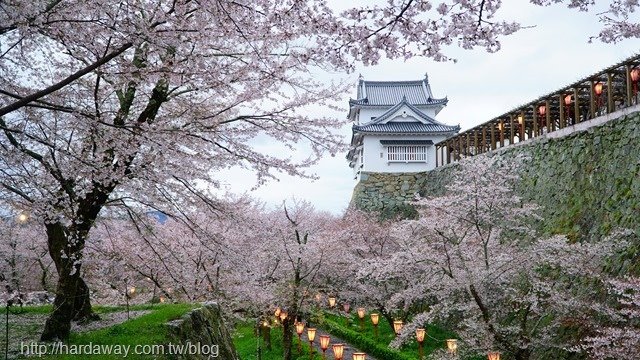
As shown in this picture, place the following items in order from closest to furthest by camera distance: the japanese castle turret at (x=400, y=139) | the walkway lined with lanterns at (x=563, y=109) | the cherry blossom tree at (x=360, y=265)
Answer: the walkway lined with lanterns at (x=563, y=109)
the cherry blossom tree at (x=360, y=265)
the japanese castle turret at (x=400, y=139)

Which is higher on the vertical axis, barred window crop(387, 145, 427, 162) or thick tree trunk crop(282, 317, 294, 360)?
barred window crop(387, 145, 427, 162)

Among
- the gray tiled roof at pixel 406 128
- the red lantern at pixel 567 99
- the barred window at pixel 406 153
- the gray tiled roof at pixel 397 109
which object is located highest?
the gray tiled roof at pixel 397 109

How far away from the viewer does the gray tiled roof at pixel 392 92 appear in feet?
108

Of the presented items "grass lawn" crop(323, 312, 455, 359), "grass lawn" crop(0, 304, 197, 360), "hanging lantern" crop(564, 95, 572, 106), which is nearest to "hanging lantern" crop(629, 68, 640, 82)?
"hanging lantern" crop(564, 95, 572, 106)

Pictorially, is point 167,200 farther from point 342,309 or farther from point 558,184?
point 342,309

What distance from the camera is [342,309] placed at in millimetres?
22438

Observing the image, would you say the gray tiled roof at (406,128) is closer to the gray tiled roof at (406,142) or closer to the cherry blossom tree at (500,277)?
the gray tiled roof at (406,142)

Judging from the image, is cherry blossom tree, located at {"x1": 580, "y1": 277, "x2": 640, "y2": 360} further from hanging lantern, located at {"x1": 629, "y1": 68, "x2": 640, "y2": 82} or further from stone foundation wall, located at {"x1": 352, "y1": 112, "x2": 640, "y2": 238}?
hanging lantern, located at {"x1": 629, "y1": 68, "x2": 640, "y2": 82}

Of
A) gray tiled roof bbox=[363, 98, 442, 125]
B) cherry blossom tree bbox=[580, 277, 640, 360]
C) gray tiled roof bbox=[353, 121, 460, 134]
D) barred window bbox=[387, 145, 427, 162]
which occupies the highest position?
gray tiled roof bbox=[363, 98, 442, 125]

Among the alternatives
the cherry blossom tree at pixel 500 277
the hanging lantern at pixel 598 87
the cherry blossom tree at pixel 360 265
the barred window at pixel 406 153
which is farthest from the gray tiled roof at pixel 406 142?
the cherry blossom tree at pixel 500 277

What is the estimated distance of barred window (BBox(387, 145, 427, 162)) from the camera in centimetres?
2734

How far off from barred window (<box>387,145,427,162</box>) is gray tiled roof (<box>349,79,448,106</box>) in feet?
18.8

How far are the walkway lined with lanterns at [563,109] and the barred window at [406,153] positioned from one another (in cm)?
104

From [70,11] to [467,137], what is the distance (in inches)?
743
